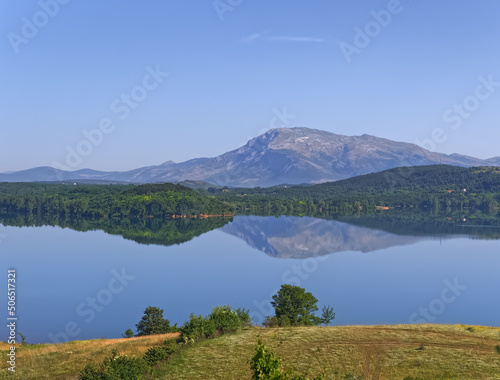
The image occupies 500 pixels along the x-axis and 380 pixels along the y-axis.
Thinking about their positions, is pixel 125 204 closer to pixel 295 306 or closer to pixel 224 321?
pixel 295 306

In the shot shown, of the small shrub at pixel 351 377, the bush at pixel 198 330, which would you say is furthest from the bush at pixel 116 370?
the small shrub at pixel 351 377

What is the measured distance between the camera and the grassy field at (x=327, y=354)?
2284 cm

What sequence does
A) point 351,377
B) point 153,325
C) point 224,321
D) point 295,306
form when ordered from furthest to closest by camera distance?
point 295,306, point 153,325, point 224,321, point 351,377

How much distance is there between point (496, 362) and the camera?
22984 millimetres

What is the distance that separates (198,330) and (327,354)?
772 cm

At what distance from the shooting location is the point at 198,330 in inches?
1111

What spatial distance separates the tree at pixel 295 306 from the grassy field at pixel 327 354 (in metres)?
4.92

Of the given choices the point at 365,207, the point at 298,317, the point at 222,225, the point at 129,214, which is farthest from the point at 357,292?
the point at 365,207

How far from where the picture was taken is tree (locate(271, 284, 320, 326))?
113 feet

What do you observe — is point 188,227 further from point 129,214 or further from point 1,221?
point 1,221

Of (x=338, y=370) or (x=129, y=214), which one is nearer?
(x=338, y=370)

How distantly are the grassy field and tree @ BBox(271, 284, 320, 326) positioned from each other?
4920 millimetres

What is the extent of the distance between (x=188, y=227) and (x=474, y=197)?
398 ft

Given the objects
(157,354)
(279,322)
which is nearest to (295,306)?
(279,322)
